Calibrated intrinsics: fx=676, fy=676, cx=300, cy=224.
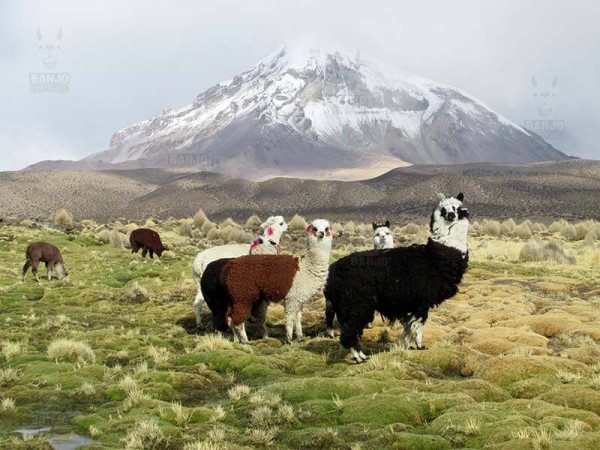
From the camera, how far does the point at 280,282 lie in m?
12.6

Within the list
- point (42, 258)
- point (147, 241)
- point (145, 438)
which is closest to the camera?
point (145, 438)

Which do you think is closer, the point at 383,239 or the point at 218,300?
the point at 218,300

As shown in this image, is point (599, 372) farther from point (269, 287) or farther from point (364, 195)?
point (364, 195)

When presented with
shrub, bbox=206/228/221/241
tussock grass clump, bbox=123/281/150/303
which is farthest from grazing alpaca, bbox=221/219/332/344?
shrub, bbox=206/228/221/241

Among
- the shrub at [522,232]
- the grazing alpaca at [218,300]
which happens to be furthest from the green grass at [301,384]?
the shrub at [522,232]

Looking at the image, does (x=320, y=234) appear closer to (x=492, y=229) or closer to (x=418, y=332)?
(x=418, y=332)

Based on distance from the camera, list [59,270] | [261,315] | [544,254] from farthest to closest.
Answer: [544,254]
[59,270]
[261,315]

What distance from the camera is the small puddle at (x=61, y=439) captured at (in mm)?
7028

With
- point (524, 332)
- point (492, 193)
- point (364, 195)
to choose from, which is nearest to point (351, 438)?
point (524, 332)

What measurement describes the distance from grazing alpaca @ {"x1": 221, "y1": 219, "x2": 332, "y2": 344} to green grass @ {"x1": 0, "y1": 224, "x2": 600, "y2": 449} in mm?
590

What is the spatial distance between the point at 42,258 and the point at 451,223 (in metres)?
16.3

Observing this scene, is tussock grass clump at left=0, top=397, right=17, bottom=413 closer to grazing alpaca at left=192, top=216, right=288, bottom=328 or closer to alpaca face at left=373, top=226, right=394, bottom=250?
grazing alpaca at left=192, top=216, right=288, bottom=328

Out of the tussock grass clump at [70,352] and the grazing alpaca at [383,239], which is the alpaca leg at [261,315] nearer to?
the tussock grass clump at [70,352]

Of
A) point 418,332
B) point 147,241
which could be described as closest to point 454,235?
point 418,332
